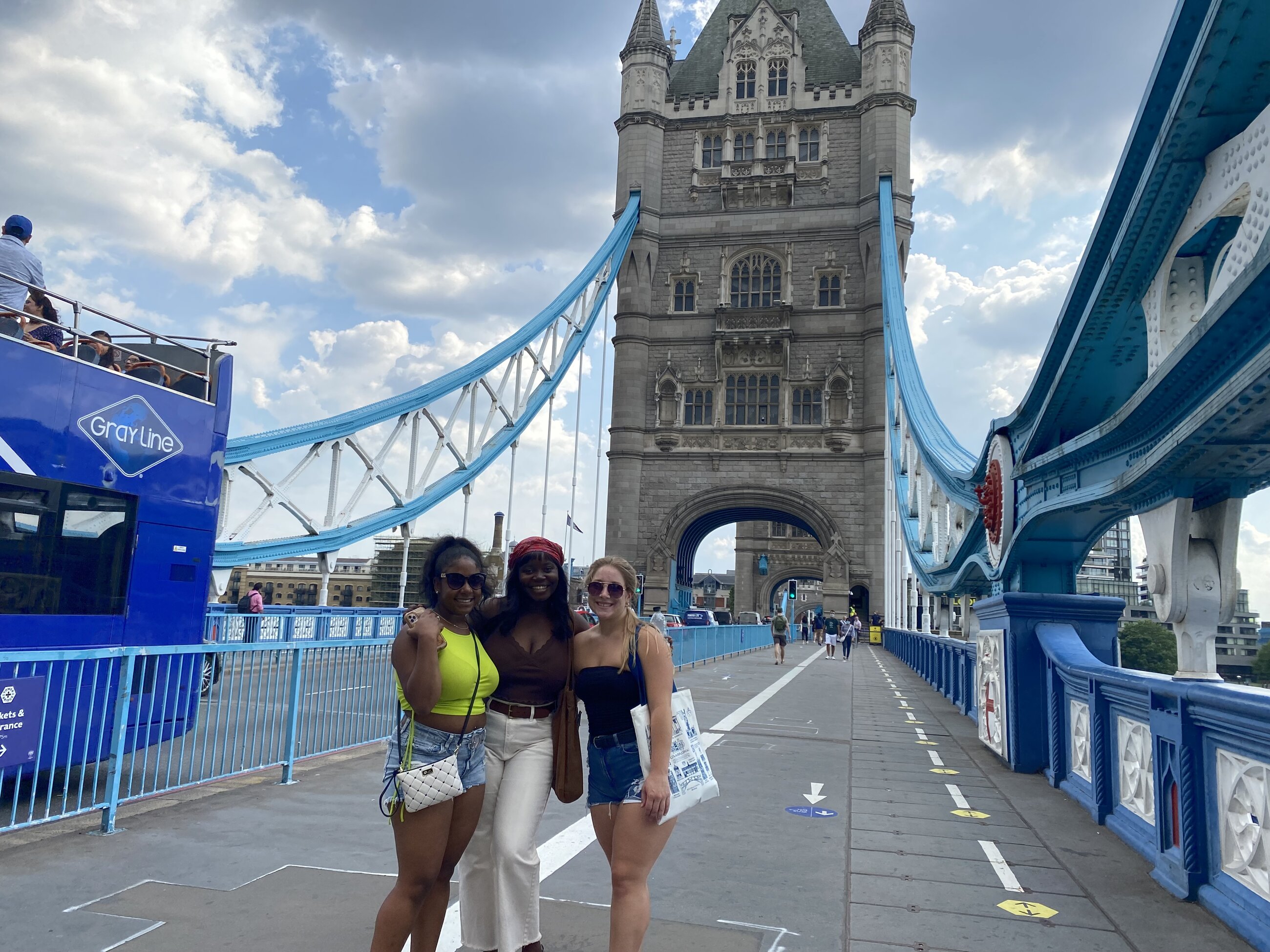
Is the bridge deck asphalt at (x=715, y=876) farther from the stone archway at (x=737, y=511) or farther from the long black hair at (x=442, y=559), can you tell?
the stone archway at (x=737, y=511)

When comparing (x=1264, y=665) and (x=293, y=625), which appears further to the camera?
(x=1264, y=665)

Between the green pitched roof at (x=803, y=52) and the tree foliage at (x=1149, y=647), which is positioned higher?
the green pitched roof at (x=803, y=52)

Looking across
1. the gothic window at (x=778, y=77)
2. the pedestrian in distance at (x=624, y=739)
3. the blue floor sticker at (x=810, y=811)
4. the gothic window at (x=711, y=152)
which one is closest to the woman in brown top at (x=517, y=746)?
the pedestrian in distance at (x=624, y=739)

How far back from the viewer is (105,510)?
243 inches

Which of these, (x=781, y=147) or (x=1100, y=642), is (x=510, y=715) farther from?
(x=781, y=147)

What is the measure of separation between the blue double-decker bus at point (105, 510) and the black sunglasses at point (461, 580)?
3037 mm

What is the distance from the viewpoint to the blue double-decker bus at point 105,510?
551cm

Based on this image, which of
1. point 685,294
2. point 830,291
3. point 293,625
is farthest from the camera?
point 685,294

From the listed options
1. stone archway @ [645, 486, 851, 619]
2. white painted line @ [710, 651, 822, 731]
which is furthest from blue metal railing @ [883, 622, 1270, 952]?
stone archway @ [645, 486, 851, 619]

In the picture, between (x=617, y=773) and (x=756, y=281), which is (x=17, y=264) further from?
(x=756, y=281)

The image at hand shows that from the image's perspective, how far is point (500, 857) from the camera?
2910mm

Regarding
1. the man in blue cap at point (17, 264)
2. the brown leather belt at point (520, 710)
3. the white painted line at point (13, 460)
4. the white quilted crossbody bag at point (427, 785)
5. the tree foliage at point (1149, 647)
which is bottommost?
the tree foliage at point (1149, 647)

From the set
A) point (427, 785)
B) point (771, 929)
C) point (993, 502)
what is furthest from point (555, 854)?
point (993, 502)

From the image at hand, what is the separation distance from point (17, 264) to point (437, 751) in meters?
5.25
